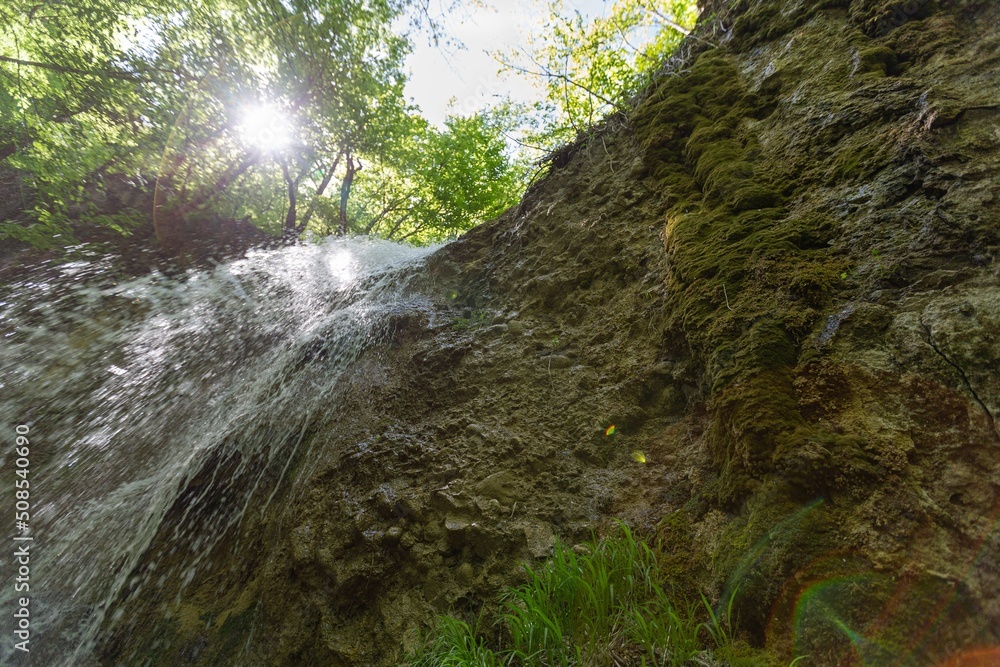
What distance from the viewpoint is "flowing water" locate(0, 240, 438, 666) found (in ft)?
9.86

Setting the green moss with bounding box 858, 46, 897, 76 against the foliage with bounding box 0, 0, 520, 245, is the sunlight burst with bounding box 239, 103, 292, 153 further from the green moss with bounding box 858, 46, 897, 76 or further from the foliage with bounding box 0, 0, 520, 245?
the green moss with bounding box 858, 46, 897, 76

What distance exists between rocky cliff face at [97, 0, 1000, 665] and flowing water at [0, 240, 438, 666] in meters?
0.35

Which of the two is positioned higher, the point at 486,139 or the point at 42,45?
→ the point at 42,45

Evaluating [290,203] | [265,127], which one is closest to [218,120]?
[265,127]

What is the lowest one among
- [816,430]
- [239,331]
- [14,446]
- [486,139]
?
[816,430]

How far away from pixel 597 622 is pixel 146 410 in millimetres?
4482

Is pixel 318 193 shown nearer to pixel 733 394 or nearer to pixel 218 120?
pixel 218 120

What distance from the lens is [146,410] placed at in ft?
13.4

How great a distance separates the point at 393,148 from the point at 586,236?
32.6 feet

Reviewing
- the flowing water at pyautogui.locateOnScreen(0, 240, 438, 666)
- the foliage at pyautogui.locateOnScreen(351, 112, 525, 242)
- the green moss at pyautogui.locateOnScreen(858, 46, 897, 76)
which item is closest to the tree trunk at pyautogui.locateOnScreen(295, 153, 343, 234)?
the foliage at pyautogui.locateOnScreen(351, 112, 525, 242)

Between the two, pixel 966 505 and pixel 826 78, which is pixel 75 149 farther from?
pixel 966 505

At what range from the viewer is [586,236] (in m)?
4.02

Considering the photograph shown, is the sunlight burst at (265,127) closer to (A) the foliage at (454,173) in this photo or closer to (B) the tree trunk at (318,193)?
(B) the tree trunk at (318,193)

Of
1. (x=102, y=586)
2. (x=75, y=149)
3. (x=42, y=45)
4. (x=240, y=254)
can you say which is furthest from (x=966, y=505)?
(x=42, y=45)
